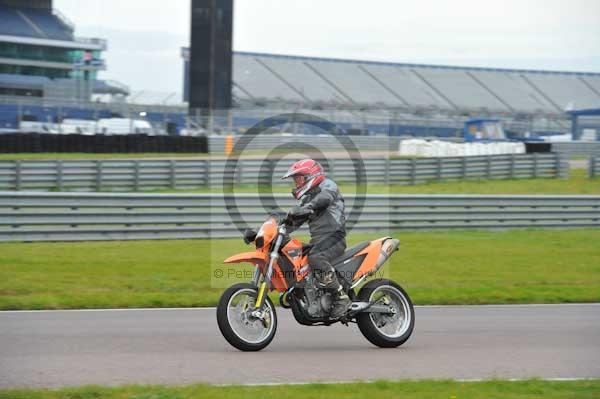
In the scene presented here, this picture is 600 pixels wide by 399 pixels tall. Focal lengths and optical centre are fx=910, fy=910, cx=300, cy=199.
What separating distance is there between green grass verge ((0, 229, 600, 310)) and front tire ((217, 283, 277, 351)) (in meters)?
3.61

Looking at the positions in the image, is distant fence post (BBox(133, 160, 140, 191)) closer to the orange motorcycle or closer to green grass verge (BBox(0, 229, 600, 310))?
green grass verge (BBox(0, 229, 600, 310))

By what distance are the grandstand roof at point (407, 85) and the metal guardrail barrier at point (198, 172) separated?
2863cm

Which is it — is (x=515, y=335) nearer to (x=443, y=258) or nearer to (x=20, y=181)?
(x=443, y=258)

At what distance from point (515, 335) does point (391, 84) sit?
213ft

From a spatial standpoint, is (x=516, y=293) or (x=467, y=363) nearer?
(x=467, y=363)

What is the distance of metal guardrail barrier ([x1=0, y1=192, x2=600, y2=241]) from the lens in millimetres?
17203

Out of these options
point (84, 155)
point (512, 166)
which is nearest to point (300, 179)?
point (512, 166)

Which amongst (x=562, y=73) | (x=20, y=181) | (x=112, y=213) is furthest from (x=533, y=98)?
(x=112, y=213)

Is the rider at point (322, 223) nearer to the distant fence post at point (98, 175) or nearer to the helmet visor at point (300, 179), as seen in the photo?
the helmet visor at point (300, 179)

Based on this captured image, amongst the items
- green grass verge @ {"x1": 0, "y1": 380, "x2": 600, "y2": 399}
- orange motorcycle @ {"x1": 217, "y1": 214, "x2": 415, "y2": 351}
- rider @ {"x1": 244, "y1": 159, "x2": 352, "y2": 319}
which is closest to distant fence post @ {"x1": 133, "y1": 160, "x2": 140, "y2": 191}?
orange motorcycle @ {"x1": 217, "y1": 214, "x2": 415, "y2": 351}

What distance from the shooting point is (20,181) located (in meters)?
25.8

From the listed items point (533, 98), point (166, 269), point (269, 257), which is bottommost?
point (166, 269)

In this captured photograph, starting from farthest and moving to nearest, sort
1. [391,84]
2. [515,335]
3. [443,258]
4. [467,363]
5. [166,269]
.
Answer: [391,84] → [443,258] → [166,269] → [515,335] → [467,363]

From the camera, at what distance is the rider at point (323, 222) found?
8.45m
